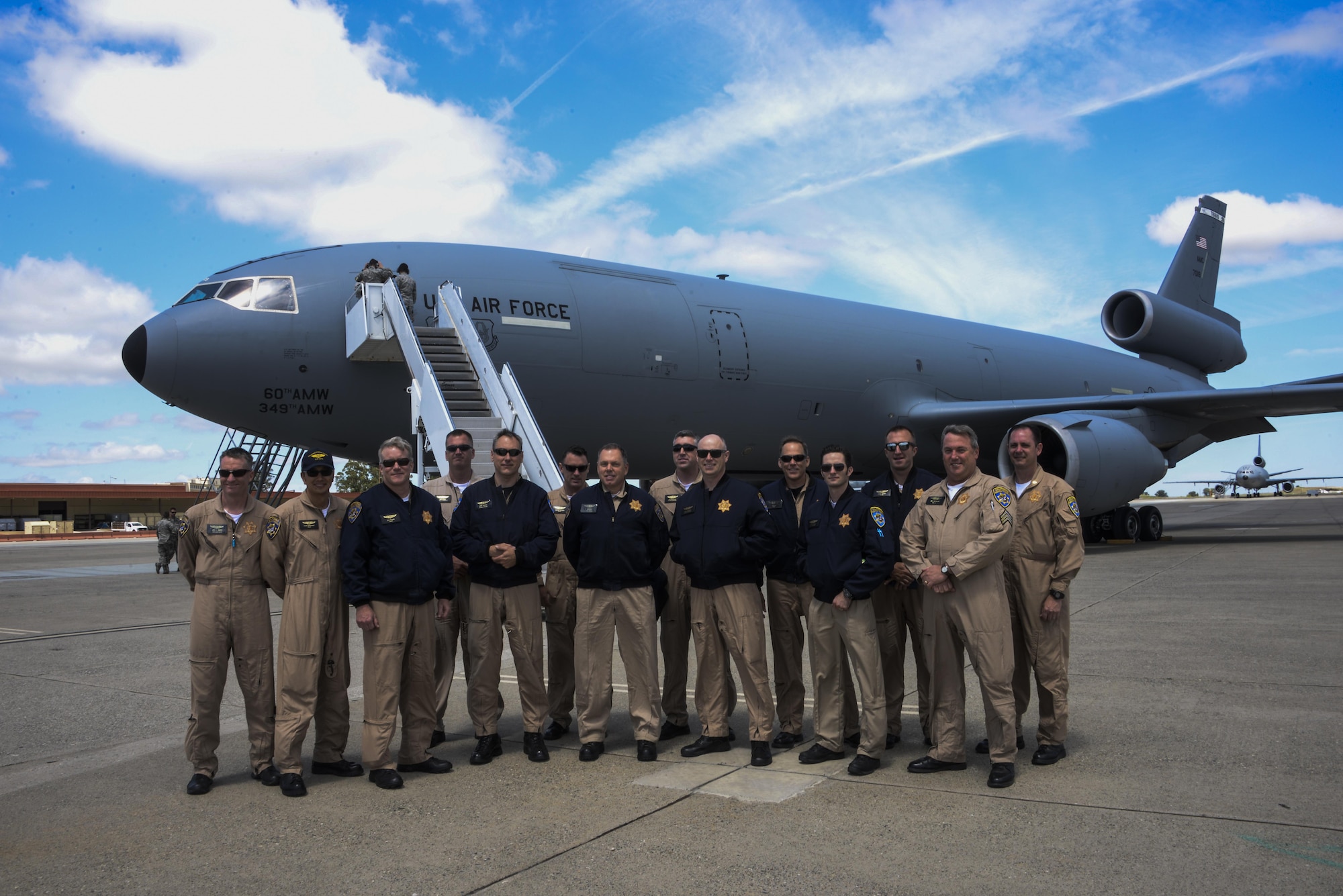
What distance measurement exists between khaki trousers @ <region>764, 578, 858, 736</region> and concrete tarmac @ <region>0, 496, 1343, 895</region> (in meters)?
0.37

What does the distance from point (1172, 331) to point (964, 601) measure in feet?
67.7

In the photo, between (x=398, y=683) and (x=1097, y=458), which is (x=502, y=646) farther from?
(x=1097, y=458)

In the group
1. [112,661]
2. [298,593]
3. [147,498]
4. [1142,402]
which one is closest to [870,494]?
[298,593]

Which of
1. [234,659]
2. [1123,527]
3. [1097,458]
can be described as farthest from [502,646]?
[1123,527]

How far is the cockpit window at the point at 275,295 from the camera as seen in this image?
10.8 metres

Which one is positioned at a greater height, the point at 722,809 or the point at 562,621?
the point at 562,621

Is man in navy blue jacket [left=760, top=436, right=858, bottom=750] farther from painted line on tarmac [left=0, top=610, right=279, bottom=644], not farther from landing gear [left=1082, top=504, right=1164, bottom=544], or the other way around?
landing gear [left=1082, top=504, right=1164, bottom=544]

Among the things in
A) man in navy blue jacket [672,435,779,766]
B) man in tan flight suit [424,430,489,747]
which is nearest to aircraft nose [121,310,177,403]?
man in tan flight suit [424,430,489,747]

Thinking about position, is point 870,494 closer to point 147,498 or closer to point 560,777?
point 560,777

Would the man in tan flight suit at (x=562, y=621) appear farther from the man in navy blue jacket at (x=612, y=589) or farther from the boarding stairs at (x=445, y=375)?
the boarding stairs at (x=445, y=375)

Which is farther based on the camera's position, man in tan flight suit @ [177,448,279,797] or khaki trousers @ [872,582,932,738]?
khaki trousers @ [872,582,932,738]

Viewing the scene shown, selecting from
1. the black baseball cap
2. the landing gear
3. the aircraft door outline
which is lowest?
the landing gear

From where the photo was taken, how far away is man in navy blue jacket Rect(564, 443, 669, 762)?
15.9 feet

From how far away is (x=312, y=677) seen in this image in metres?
4.47
